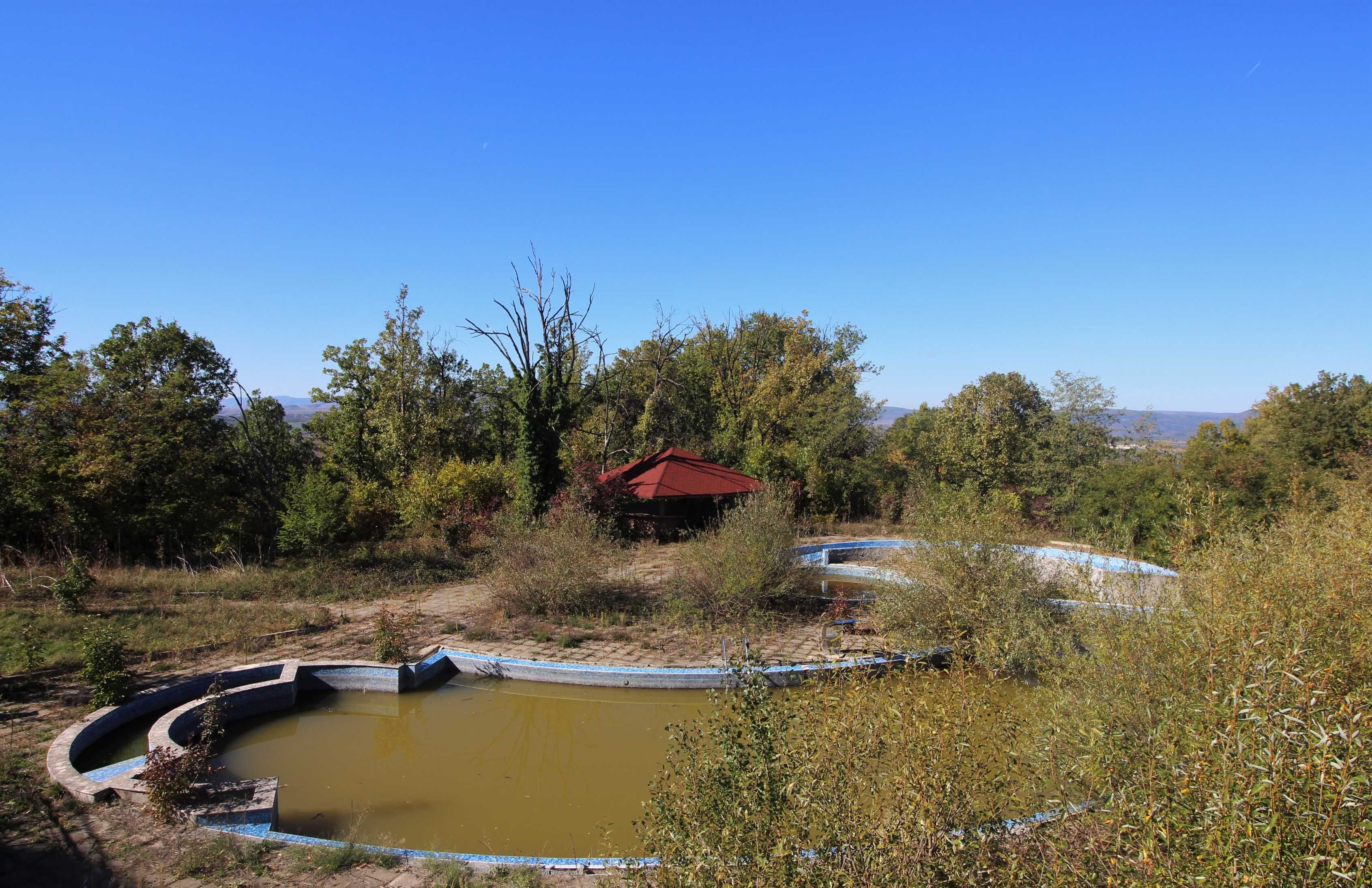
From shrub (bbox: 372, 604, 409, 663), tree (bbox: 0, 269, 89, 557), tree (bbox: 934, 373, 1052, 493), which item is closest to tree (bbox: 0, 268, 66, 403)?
tree (bbox: 0, 269, 89, 557)

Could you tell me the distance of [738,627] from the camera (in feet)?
30.2

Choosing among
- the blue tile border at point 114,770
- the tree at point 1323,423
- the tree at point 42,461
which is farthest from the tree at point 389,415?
the tree at point 1323,423

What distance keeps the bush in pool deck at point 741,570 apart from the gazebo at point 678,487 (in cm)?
601

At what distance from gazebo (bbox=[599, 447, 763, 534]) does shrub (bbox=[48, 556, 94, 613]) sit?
9.22 metres

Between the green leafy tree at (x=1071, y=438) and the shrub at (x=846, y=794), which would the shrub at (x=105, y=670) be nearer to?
the shrub at (x=846, y=794)

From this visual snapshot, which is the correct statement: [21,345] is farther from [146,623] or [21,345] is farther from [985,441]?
[985,441]

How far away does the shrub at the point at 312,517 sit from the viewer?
38.0 feet

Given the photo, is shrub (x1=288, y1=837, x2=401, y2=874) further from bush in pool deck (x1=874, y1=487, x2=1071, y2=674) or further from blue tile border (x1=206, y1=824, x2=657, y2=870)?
bush in pool deck (x1=874, y1=487, x2=1071, y2=674)

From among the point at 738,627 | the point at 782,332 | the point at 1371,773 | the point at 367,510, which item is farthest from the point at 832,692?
the point at 782,332

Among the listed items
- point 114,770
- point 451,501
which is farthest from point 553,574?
point 451,501

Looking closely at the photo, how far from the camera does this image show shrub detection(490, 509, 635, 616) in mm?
9547

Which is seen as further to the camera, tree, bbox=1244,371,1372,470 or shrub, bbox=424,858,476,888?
tree, bbox=1244,371,1372,470

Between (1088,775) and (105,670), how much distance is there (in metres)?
8.27

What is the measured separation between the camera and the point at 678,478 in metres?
16.6
